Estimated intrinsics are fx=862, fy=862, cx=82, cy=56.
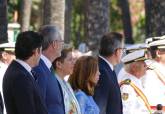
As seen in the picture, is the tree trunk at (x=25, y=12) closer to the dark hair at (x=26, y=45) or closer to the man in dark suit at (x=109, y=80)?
the man in dark suit at (x=109, y=80)

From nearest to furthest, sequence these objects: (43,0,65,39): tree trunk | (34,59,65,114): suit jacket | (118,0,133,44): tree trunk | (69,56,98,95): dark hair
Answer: (34,59,65,114): suit jacket → (69,56,98,95): dark hair → (43,0,65,39): tree trunk → (118,0,133,44): tree trunk

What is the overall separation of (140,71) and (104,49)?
83 cm

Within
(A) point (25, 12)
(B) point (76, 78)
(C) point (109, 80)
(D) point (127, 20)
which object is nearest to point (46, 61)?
(B) point (76, 78)

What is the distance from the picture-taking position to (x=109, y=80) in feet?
33.7

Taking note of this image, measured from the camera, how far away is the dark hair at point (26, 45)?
8.45 m

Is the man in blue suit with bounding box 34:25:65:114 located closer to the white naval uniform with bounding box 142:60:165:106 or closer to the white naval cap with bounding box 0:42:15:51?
the white naval uniform with bounding box 142:60:165:106

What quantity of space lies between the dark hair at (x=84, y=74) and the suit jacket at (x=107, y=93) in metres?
0.33

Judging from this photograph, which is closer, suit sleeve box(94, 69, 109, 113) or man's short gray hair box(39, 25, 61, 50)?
man's short gray hair box(39, 25, 61, 50)

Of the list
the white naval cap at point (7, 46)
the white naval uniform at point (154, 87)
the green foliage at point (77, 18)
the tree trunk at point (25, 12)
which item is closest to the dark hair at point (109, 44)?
the white naval uniform at point (154, 87)

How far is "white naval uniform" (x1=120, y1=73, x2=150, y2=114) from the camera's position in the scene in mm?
10727

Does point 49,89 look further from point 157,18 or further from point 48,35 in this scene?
point 157,18

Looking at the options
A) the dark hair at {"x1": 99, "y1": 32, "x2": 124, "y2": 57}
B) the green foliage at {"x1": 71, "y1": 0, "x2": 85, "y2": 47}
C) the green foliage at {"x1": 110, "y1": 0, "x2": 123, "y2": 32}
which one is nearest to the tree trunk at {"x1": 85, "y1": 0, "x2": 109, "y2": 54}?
the dark hair at {"x1": 99, "y1": 32, "x2": 124, "y2": 57}

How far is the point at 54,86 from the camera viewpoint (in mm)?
9180

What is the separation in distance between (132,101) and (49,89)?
191 centimetres
